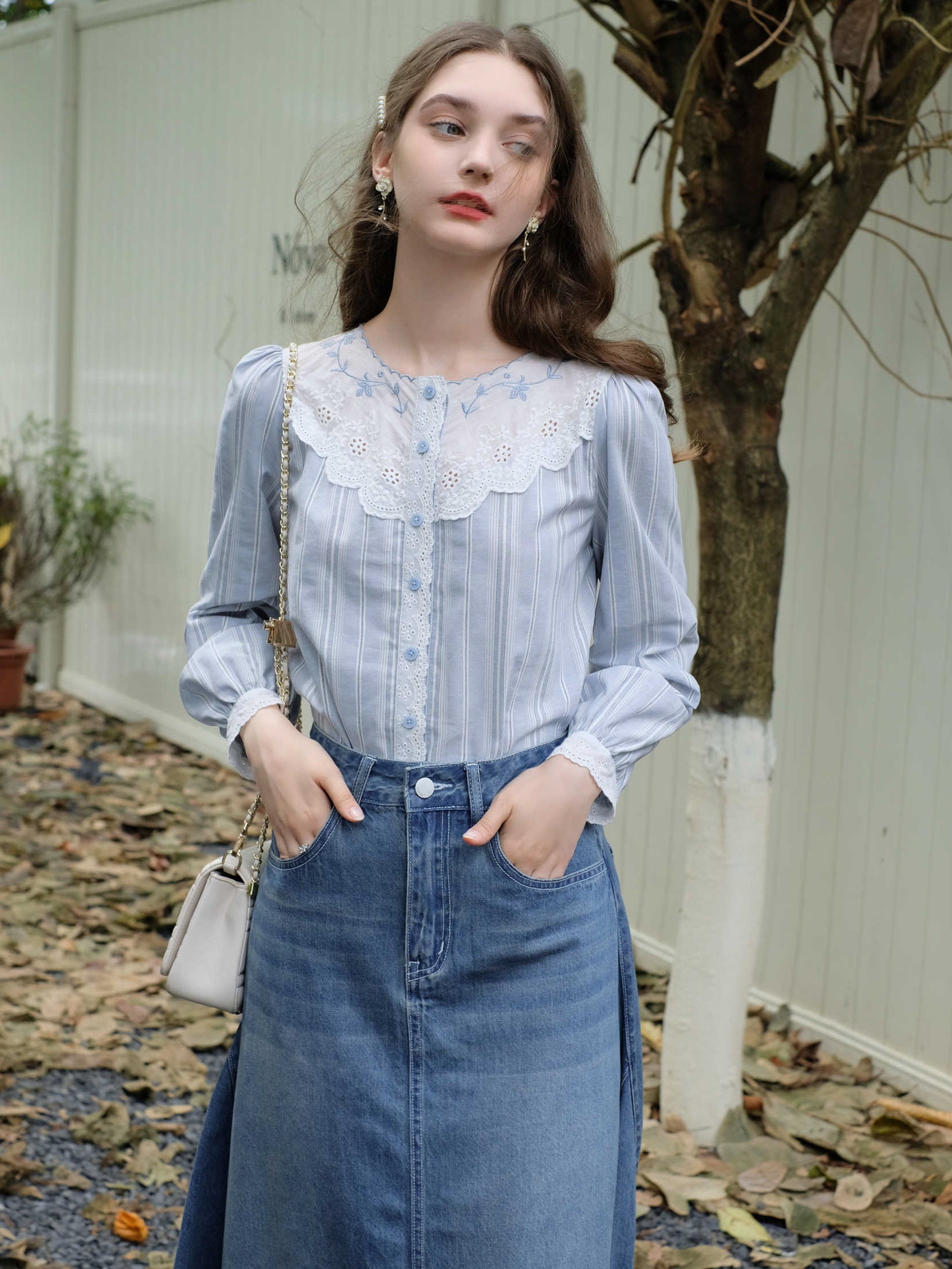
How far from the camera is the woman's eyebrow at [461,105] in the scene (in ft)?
5.28

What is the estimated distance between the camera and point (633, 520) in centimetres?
167

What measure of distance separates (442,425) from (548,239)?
0.93 ft

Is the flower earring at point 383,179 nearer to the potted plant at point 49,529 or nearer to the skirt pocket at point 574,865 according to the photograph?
the skirt pocket at point 574,865

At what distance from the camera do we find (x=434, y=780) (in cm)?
160

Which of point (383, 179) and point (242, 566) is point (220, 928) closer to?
point (242, 566)

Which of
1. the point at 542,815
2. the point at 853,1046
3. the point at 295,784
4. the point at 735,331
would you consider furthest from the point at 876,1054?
the point at 295,784

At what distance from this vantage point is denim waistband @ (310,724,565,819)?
5.22ft

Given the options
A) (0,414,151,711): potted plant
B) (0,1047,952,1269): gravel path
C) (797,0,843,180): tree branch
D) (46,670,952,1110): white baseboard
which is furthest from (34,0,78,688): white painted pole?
(797,0,843,180): tree branch

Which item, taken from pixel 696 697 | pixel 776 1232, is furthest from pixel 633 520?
pixel 776 1232

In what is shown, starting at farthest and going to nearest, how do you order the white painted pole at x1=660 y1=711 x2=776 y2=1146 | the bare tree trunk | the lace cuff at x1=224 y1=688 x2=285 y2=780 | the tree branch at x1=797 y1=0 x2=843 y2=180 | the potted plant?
the potted plant
the white painted pole at x1=660 y1=711 x2=776 y2=1146
the bare tree trunk
the tree branch at x1=797 y1=0 x2=843 y2=180
the lace cuff at x1=224 y1=688 x2=285 y2=780

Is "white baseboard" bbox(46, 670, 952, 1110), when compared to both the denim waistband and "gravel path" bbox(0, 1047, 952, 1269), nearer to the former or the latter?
"gravel path" bbox(0, 1047, 952, 1269)

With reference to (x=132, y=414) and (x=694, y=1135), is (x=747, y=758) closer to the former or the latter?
(x=694, y=1135)

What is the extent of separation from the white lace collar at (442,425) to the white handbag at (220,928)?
0.20 feet

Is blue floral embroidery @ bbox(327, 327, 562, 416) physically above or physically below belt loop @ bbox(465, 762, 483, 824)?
above
